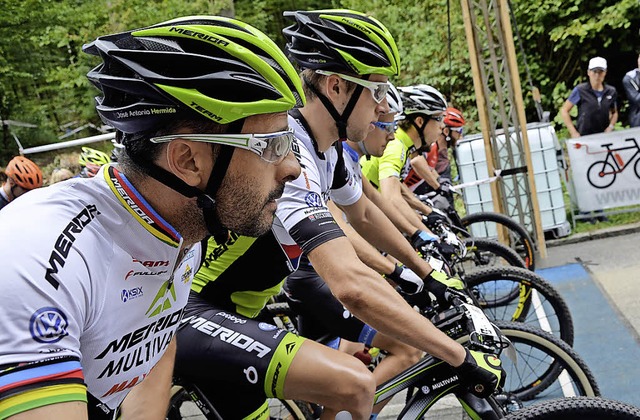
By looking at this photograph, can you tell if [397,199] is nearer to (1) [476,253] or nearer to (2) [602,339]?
(1) [476,253]

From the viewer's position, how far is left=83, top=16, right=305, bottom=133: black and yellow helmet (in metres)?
1.60

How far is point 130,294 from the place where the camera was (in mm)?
1538

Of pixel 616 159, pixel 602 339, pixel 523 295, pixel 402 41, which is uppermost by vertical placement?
pixel 402 41

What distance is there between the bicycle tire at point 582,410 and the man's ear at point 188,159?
1.40 meters

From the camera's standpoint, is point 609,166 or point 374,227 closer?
point 374,227

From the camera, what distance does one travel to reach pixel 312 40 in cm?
326

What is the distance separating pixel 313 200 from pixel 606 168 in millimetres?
7548

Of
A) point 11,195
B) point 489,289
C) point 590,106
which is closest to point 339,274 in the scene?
point 489,289

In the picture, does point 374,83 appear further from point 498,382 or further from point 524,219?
point 524,219

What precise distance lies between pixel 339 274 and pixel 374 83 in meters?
1.20

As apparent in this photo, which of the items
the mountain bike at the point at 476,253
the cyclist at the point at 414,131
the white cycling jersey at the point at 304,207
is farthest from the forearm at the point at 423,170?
the white cycling jersey at the point at 304,207

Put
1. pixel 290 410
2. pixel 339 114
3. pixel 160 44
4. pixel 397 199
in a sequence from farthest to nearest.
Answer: pixel 397 199, pixel 290 410, pixel 339 114, pixel 160 44

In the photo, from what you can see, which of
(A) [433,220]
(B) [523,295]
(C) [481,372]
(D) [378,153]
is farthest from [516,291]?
(C) [481,372]

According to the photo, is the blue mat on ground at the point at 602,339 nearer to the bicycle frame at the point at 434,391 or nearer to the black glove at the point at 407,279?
the black glove at the point at 407,279
